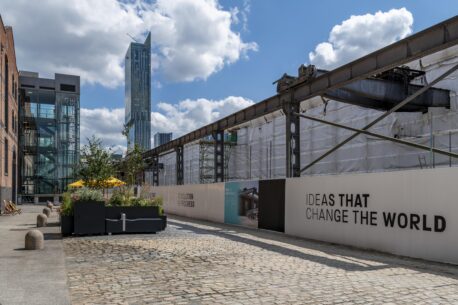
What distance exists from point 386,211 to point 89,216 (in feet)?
32.9

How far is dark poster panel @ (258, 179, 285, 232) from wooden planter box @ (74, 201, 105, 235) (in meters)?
6.34

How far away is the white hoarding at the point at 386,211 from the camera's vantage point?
10.5 meters

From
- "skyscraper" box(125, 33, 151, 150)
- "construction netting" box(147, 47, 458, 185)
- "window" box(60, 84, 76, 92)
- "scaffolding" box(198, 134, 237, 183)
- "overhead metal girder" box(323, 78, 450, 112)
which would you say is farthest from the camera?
"skyscraper" box(125, 33, 151, 150)

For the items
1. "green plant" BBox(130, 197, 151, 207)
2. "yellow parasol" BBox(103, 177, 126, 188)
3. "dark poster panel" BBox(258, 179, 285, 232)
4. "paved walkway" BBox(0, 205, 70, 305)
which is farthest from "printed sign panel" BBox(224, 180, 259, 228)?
"paved walkway" BBox(0, 205, 70, 305)

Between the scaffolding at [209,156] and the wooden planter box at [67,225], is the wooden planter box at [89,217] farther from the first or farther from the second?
the scaffolding at [209,156]

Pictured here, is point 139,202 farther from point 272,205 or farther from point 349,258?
point 349,258

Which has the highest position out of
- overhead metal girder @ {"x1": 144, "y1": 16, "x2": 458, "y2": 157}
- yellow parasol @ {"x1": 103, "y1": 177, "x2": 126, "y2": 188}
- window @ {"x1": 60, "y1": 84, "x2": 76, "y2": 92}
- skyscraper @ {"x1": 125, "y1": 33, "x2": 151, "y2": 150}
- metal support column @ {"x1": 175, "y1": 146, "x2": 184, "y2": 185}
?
skyscraper @ {"x1": 125, "y1": 33, "x2": 151, "y2": 150}

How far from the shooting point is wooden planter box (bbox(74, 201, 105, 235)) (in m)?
15.9

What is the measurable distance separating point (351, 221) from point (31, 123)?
195 ft

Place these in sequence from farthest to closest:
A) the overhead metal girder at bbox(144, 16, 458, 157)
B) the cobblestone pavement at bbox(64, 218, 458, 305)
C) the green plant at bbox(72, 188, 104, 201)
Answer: the green plant at bbox(72, 188, 104, 201) → the overhead metal girder at bbox(144, 16, 458, 157) → the cobblestone pavement at bbox(64, 218, 458, 305)

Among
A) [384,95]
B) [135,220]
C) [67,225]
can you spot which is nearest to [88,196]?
[67,225]

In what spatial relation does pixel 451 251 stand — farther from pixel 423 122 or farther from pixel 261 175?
pixel 261 175

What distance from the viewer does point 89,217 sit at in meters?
16.0

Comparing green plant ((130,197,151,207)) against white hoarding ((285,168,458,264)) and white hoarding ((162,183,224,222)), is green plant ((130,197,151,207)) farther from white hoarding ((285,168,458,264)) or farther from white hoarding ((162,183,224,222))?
white hoarding ((285,168,458,264))
